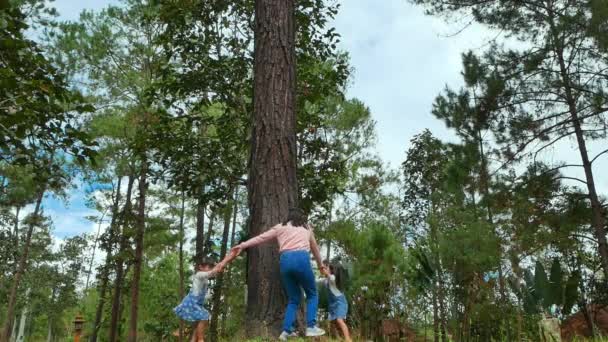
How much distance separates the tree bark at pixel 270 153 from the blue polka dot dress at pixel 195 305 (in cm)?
177

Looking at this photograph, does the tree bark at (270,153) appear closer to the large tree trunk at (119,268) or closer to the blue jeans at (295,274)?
the blue jeans at (295,274)

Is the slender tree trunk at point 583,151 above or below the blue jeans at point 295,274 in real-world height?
above

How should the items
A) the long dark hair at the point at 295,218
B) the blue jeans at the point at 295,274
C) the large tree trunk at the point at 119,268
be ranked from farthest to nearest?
the large tree trunk at the point at 119,268 < the long dark hair at the point at 295,218 < the blue jeans at the point at 295,274

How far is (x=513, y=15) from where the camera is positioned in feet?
37.5

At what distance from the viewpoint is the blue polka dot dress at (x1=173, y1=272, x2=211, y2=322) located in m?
6.77

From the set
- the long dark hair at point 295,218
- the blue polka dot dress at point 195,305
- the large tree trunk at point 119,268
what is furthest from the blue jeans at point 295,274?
the large tree trunk at point 119,268

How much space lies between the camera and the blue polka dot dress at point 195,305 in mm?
6770

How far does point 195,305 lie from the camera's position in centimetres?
691

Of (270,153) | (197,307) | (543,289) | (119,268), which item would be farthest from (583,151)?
(119,268)

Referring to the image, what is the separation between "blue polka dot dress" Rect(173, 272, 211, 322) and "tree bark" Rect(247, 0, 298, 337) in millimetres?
1772

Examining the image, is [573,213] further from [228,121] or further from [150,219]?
[150,219]

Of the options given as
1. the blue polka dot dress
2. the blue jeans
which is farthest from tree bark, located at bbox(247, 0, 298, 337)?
the blue polka dot dress

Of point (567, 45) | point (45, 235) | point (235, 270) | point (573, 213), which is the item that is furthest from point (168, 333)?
point (567, 45)

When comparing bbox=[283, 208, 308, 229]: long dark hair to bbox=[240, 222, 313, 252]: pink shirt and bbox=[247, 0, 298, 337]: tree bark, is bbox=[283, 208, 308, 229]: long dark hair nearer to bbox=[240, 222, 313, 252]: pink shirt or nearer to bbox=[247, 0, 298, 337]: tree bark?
bbox=[240, 222, 313, 252]: pink shirt
